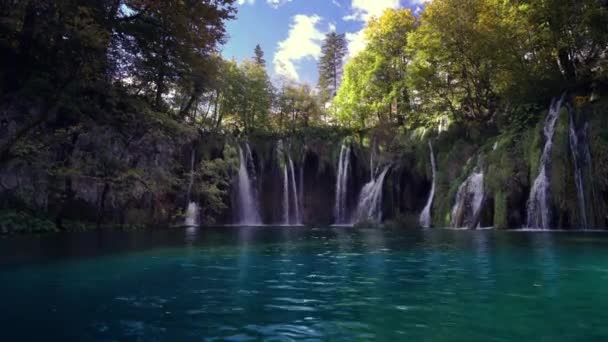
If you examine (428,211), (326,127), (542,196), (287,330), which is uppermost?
(326,127)

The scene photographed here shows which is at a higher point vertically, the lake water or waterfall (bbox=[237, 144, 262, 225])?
waterfall (bbox=[237, 144, 262, 225])

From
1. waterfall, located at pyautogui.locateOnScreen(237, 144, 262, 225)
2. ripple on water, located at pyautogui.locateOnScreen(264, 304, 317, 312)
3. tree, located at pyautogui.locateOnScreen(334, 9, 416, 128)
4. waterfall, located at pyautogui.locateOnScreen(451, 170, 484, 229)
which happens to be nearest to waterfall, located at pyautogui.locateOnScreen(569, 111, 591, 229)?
waterfall, located at pyautogui.locateOnScreen(451, 170, 484, 229)

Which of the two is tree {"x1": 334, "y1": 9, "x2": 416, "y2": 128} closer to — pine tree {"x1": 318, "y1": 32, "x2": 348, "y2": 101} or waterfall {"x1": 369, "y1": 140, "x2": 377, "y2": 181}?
waterfall {"x1": 369, "y1": 140, "x2": 377, "y2": 181}

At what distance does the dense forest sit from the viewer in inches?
583

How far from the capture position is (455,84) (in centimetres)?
3062

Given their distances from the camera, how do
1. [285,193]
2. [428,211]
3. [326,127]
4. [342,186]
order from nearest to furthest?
[428,211]
[342,186]
[285,193]
[326,127]

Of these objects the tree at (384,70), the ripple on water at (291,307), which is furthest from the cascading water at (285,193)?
the ripple on water at (291,307)

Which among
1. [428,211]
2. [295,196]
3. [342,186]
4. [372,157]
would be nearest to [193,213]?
[295,196]

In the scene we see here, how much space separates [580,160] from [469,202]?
18.5 ft

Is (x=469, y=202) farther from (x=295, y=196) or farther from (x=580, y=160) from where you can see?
(x=295, y=196)

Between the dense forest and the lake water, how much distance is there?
19.1ft

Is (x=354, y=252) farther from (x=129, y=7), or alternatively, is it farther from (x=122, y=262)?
(x=129, y=7)

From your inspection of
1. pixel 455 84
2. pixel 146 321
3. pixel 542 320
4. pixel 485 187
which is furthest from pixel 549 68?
pixel 146 321

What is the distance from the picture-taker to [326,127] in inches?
1486
